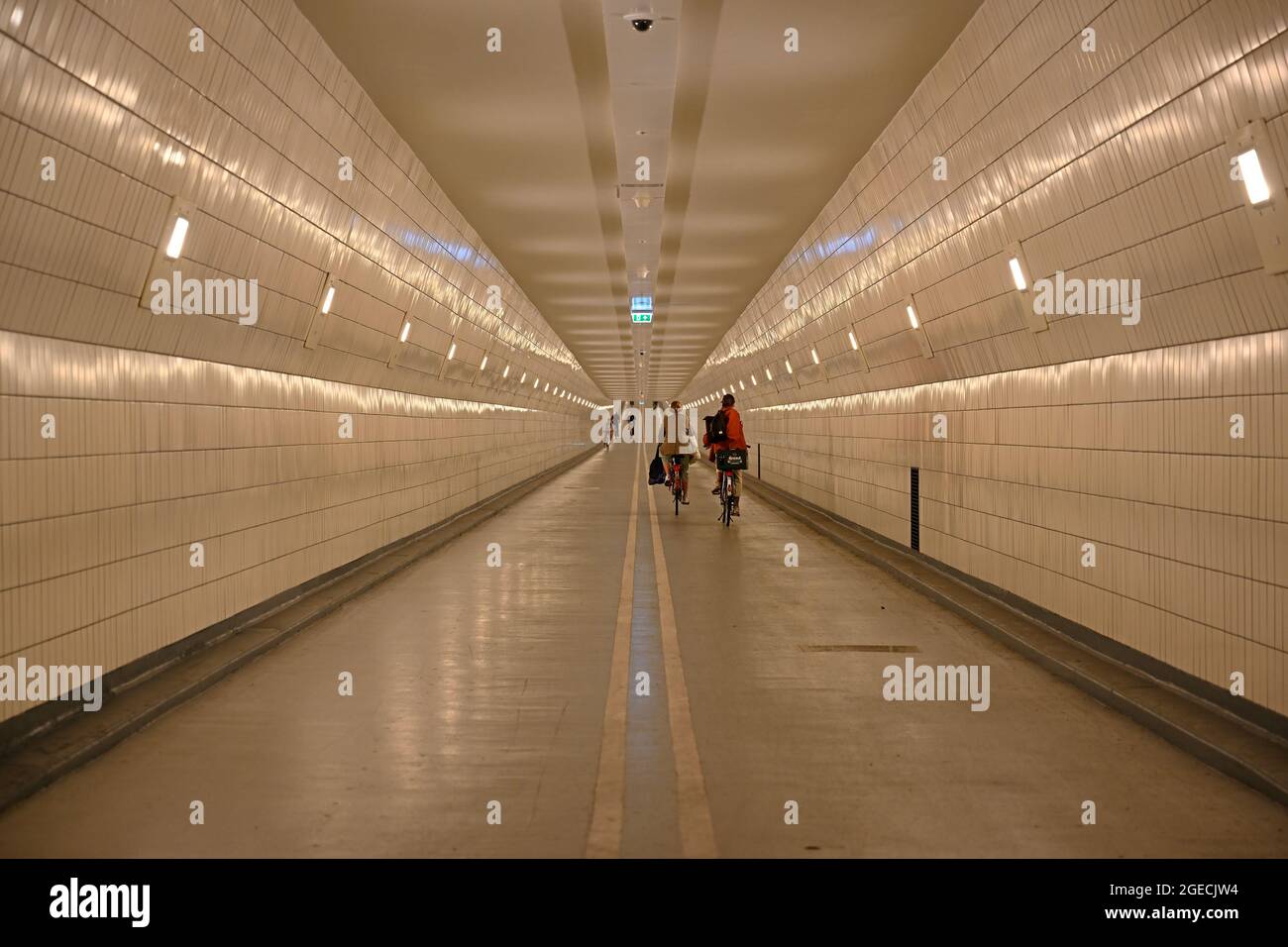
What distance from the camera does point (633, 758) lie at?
20.5 feet

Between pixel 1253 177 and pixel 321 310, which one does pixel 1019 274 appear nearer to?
pixel 1253 177

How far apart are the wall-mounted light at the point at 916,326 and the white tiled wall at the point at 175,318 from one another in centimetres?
592

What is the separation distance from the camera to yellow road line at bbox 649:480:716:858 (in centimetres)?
492

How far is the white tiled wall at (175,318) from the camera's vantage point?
618 cm

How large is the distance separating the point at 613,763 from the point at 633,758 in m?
0.14

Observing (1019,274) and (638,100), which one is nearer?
(1019,274)

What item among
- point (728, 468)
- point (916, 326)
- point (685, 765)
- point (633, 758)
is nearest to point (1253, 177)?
point (685, 765)

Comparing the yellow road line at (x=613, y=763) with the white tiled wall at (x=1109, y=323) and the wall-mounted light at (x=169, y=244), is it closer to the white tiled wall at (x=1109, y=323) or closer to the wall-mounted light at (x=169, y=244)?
the white tiled wall at (x=1109, y=323)

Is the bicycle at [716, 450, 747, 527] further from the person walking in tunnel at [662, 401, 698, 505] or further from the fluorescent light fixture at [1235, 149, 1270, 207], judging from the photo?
the fluorescent light fixture at [1235, 149, 1270, 207]

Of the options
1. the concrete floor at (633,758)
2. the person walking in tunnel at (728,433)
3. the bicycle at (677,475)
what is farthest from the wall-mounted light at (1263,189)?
the bicycle at (677,475)

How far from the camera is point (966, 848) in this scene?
4.82m

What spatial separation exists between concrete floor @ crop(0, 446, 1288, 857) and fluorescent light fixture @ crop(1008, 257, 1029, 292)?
286cm

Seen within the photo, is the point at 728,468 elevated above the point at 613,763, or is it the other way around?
the point at 728,468

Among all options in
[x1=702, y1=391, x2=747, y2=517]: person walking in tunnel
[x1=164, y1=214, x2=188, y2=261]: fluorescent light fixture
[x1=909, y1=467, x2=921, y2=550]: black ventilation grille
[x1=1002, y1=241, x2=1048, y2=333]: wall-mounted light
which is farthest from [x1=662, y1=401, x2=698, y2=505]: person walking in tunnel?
[x1=164, y1=214, x2=188, y2=261]: fluorescent light fixture
